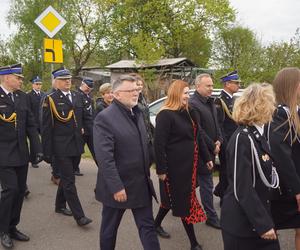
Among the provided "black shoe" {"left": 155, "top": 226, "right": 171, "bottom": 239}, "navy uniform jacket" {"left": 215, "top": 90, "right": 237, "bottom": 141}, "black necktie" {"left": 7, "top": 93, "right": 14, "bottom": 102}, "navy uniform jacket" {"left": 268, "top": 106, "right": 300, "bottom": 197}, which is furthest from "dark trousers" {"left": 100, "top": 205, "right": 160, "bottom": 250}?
"navy uniform jacket" {"left": 215, "top": 90, "right": 237, "bottom": 141}

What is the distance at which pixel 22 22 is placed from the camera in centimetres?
3884

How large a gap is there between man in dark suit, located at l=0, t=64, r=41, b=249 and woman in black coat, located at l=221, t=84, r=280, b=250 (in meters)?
2.72

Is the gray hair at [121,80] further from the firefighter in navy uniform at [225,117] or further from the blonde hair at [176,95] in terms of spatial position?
the firefighter in navy uniform at [225,117]

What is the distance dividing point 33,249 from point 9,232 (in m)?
0.47

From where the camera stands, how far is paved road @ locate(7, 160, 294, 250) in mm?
4699

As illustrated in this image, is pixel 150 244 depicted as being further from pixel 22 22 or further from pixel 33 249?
pixel 22 22

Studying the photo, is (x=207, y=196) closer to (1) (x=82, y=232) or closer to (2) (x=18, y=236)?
(1) (x=82, y=232)

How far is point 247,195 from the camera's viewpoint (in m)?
2.82

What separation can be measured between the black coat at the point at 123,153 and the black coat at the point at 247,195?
1016mm

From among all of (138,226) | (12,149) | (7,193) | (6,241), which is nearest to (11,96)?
(12,149)

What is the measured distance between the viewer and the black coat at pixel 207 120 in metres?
5.28

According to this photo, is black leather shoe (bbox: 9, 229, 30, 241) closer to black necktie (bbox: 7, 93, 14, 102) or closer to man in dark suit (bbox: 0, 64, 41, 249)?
man in dark suit (bbox: 0, 64, 41, 249)

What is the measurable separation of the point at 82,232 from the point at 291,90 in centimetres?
309

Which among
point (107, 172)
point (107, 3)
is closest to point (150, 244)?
point (107, 172)
